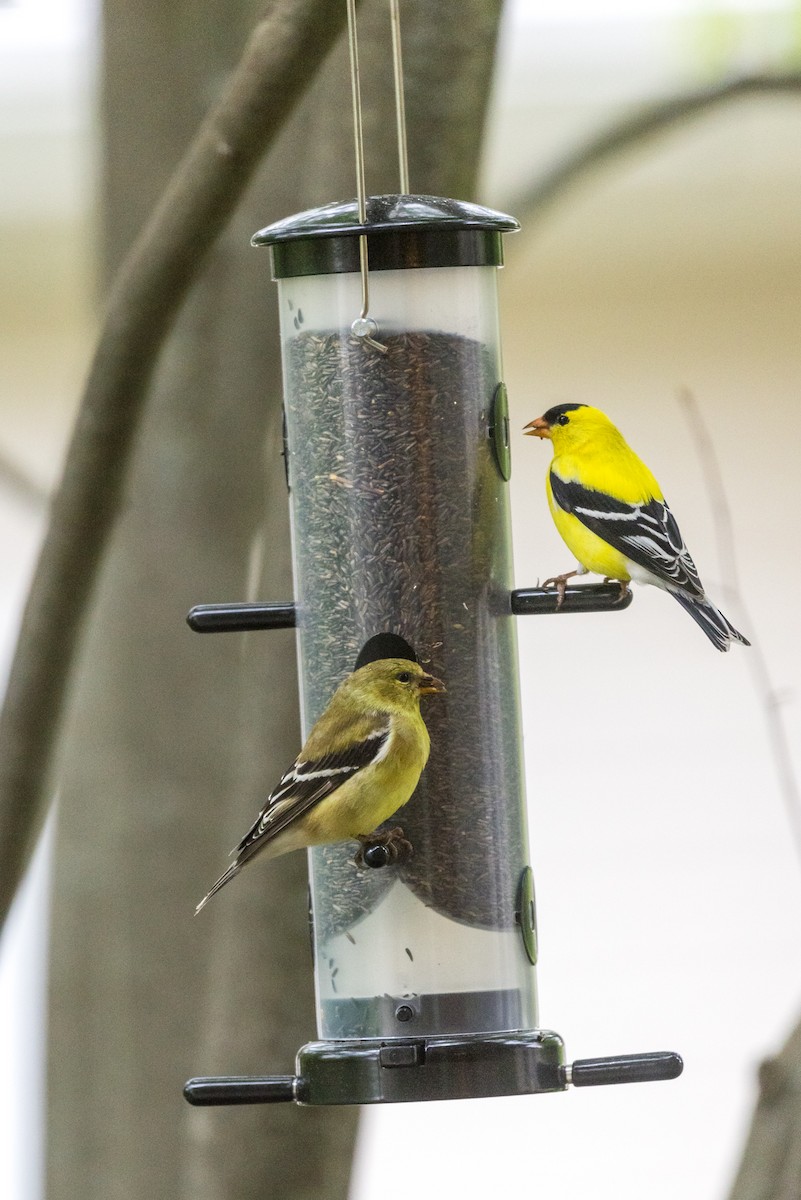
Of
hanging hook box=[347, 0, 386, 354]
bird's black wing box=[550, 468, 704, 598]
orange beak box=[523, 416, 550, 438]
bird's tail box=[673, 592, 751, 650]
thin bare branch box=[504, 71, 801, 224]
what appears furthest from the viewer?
→ thin bare branch box=[504, 71, 801, 224]

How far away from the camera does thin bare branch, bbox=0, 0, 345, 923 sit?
380 centimetres

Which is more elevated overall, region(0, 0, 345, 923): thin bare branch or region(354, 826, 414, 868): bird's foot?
region(0, 0, 345, 923): thin bare branch

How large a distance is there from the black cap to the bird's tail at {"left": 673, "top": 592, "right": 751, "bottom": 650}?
98 cm

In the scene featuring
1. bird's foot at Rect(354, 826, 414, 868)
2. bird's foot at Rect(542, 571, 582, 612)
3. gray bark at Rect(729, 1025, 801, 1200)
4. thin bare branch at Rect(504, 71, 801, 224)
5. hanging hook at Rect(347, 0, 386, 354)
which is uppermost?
thin bare branch at Rect(504, 71, 801, 224)

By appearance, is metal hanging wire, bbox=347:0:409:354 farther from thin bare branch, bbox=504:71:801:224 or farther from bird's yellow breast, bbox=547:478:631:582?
thin bare branch, bbox=504:71:801:224

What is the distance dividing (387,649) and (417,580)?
0.17 m

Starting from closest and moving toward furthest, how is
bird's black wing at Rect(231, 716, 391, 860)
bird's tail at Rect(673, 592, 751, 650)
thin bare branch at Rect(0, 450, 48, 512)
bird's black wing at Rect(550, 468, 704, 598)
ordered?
bird's black wing at Rect(231, 716, 391, 860)
bird's tail at Rect(673, 592, 751, 650)
bird's black wing at Rect(550, 468, 704, 598)
thin bare branch at Rect(0, 450, 48, 512)

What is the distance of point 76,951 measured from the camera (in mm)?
5641

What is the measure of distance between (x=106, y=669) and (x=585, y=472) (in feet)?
5.64

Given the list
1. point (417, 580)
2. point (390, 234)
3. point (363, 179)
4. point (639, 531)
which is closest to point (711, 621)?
point (639, 531)

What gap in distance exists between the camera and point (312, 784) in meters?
3.79

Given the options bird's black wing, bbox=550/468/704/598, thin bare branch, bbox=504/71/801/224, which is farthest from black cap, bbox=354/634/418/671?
thin bare branch, bbox=504/71/801/224

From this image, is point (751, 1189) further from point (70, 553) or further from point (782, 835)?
point (782, 835)

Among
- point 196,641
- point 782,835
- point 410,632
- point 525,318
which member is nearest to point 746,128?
point 525,318
